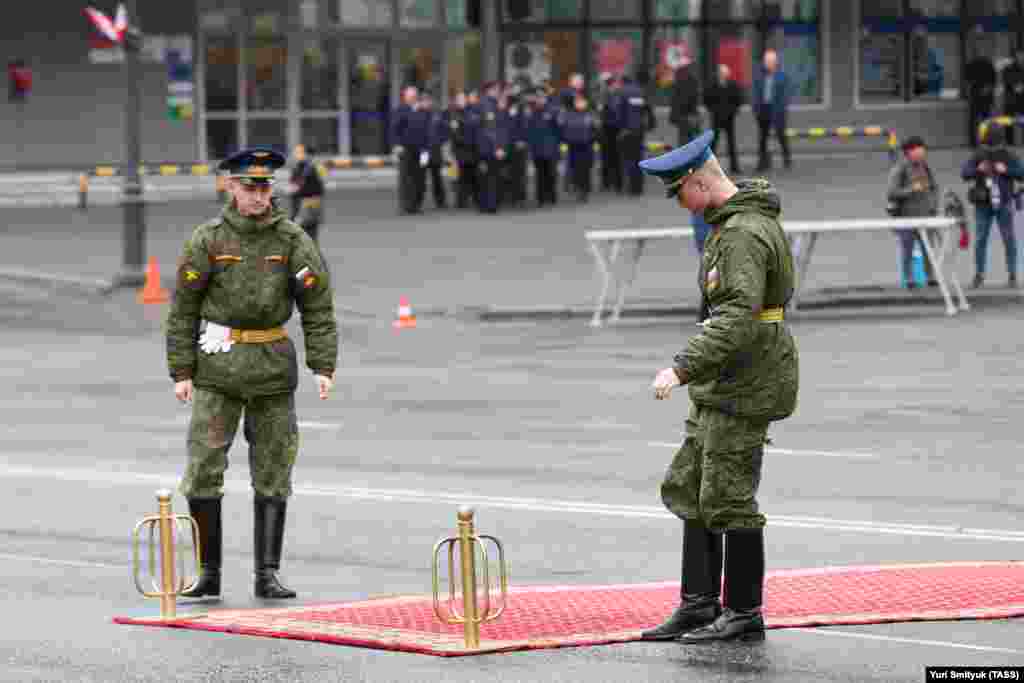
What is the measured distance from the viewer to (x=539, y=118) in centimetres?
3366

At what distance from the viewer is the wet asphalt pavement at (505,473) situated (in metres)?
8.57

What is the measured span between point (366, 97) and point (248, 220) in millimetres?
32963

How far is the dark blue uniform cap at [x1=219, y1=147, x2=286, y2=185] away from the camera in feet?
31.7

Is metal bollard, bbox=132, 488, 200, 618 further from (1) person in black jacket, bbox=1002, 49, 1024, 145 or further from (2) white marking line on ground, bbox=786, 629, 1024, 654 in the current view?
(1) person in black jacket, bbox=1002, 49, 1024, 145

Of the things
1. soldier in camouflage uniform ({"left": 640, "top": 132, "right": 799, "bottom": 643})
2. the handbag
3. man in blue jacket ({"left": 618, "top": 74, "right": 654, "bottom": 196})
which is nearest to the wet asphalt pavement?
soldier in camouflage uniform ({"left": 640, "top": 132, "right": 799, "bottom": 643})

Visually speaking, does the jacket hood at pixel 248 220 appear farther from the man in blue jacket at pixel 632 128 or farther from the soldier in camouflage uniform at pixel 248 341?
the man in blue jacket at pixel 632 128

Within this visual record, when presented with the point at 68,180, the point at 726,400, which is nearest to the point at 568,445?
the point at 726,400

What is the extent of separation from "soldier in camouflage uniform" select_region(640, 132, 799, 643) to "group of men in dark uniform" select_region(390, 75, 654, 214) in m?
24.6

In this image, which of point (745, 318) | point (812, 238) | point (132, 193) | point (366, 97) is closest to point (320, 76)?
point (366, 97)

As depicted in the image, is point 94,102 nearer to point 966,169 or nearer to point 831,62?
point 831,62

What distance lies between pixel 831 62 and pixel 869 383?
25.4m

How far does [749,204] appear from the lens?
336 inches

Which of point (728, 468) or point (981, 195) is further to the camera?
point (981, 195)

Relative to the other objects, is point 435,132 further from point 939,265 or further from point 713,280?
point 713,280
